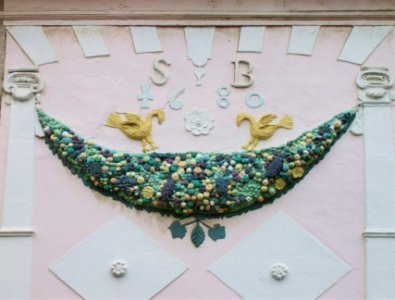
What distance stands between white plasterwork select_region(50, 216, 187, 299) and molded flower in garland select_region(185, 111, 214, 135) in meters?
0.85

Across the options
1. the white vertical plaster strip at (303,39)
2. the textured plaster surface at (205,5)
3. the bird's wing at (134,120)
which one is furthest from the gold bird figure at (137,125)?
the white vertical plaster strip at (303,39)

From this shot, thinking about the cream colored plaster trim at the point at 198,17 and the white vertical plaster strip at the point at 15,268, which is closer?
the white vertical plaster strip at the point at 15,268

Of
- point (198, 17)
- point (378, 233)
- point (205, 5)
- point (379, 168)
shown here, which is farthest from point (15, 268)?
point (379, 168)

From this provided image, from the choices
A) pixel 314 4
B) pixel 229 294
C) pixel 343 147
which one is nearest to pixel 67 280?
pixel 229 294

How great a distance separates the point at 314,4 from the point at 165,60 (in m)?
1.23

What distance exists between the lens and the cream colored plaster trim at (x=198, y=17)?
27.4ft

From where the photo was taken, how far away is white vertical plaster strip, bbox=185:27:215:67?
830 cm

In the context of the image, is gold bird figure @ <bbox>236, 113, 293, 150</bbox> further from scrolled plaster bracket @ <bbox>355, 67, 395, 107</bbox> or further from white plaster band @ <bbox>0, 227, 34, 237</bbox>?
white plaster band @ <bbox>0, 227, 34, 237</bbox>

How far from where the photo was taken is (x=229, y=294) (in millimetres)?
7781

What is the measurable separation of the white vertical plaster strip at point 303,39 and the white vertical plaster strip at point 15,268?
8.12 feet

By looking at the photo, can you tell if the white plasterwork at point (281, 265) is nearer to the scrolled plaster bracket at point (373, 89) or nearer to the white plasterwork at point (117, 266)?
the white plasterwork at point (117, 266)

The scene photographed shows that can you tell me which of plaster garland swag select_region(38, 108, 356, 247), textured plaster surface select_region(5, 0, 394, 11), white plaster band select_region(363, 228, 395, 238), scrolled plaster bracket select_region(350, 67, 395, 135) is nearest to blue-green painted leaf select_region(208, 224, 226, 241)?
plaster garland swag select_region(38, 108, 356, 247)

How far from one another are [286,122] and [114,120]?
129cm

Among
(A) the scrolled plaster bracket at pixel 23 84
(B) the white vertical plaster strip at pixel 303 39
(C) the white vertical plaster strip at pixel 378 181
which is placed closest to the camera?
(C) the white vertical plaster strip at pixel 378 181
